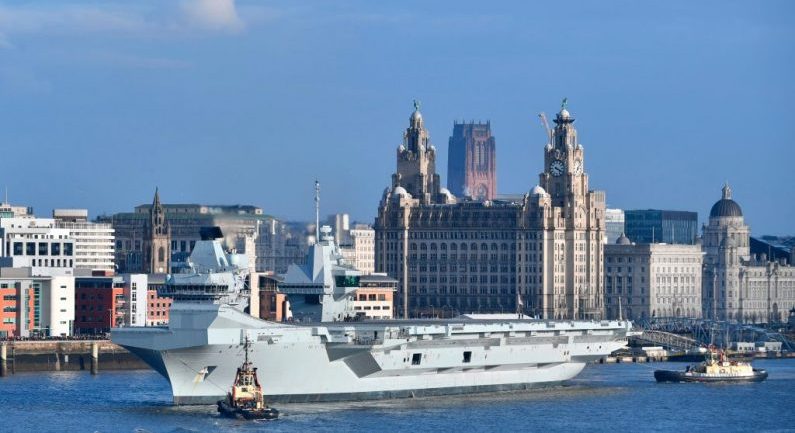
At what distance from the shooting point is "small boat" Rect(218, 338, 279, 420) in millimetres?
81625

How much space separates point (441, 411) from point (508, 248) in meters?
94.9

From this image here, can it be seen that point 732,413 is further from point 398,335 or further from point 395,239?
point 395,239

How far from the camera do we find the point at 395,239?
18588 centimetres

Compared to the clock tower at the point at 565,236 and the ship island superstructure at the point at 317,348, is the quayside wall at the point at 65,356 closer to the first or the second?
the ship island superstructure at the point at 317,348

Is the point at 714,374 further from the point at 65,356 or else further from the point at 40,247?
the point at 40,247

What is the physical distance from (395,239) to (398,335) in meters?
95.5

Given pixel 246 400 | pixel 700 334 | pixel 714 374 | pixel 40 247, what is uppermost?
pixel 40 247

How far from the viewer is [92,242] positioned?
633 ft

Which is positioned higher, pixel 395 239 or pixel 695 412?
pixel 395 239

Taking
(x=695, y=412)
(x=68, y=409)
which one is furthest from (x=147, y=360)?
(x=695, y=412)

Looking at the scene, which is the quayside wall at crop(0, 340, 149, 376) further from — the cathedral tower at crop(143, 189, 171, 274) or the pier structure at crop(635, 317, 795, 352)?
the cathedral tower at crop(143, 189, 171, 274)

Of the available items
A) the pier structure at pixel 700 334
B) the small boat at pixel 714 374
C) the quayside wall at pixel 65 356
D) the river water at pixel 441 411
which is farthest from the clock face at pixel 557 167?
the river water at pixel 441 411

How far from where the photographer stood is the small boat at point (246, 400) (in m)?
81.6

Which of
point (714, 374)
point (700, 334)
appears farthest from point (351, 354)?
point (700, 334)
